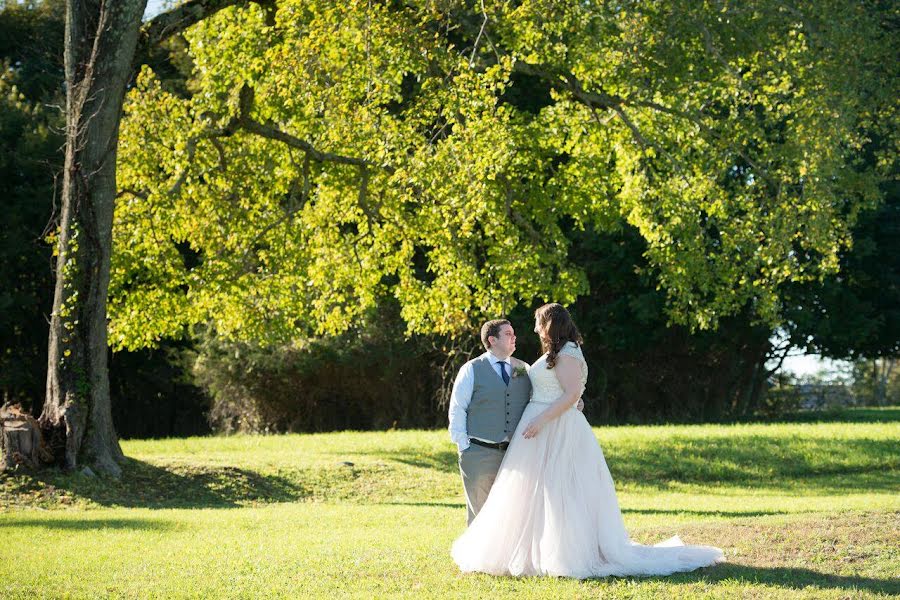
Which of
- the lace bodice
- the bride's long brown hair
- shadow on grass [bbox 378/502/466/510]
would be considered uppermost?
the bride's long brown hair

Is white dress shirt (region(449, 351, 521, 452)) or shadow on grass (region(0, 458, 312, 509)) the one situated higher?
white dress shirt (region(449, 351, 521, 452))

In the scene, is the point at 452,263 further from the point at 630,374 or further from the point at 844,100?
the point at 630,374

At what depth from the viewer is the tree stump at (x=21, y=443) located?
1577cm

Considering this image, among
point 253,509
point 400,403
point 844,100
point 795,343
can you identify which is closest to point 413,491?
point 253,509

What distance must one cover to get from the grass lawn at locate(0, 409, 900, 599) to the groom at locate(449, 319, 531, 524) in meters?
0.88

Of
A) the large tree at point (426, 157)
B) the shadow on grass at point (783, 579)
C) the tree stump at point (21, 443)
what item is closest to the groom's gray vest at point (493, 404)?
the shadow on grass at point (783, 579)

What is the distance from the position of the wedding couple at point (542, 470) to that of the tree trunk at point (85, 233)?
9.30m

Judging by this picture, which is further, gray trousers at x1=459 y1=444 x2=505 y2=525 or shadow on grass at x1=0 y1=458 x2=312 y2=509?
shadow on grass at x1=0 y1=458 x2=312 y2=509

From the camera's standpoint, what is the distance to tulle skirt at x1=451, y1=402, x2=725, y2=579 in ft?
27.0

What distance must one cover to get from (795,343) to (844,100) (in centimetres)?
1731

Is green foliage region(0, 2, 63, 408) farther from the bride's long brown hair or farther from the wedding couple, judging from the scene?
the bride's long brown hair

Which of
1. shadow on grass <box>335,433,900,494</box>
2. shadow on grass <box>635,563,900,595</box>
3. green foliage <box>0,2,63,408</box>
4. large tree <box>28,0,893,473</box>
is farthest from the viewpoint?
green foliage <box>0,2,63,408</box>

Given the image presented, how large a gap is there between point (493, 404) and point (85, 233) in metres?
9.68

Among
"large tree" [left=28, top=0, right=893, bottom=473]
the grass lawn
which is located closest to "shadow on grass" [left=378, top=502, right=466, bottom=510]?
the grass lawn
